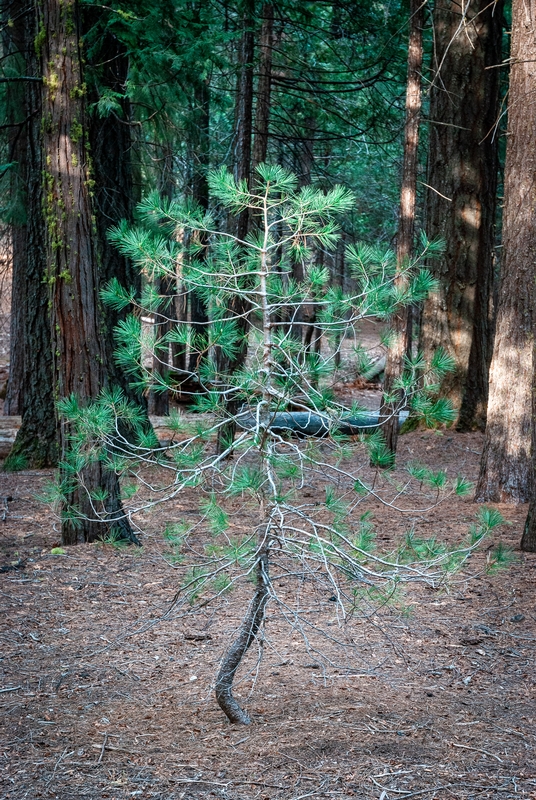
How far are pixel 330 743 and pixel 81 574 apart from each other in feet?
10.7

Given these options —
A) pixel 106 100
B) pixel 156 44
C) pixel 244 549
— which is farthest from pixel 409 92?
pixel 244 549

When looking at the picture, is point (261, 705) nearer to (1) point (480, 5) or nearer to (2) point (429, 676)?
(2) point (429, 676)

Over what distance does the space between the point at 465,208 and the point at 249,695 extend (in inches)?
371

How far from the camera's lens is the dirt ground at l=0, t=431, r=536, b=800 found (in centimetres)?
337

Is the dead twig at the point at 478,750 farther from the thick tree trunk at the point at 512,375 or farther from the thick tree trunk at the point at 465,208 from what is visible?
the thick tree trunk at the point at 465,208

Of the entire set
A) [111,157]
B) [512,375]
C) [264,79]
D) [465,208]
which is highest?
[264,79]

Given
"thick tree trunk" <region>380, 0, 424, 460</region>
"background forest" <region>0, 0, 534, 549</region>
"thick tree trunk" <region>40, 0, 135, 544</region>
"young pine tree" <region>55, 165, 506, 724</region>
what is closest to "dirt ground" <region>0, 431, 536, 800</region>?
"young pine tree" <region>55, 165, 506, 724</region>

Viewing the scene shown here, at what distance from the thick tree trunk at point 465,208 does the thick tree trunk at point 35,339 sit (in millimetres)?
5796

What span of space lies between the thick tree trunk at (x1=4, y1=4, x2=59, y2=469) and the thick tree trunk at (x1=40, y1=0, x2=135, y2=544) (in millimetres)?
2915

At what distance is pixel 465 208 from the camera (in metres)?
11.9

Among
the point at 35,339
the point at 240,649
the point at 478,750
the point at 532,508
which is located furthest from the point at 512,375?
the point at 35,339

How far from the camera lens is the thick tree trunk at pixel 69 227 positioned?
6391 mm

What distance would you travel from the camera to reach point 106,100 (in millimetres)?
7492

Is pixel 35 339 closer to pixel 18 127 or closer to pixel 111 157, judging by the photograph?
pixel 111 157
